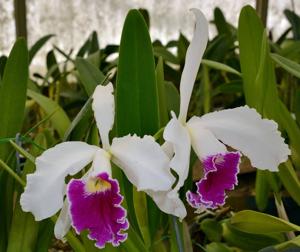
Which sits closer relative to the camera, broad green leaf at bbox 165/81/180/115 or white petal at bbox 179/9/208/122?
white petal at bbox 179/9/208/122

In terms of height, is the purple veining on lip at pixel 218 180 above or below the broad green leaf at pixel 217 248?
above

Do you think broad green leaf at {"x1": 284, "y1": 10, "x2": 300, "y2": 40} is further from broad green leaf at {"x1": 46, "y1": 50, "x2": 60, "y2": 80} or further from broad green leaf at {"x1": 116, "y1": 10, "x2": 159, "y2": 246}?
broad green leaf at {"x1": 116, "y1": 10, "x2": 159, "y2": 246}

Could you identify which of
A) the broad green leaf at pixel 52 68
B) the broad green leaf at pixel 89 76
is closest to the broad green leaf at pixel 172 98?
the broad green leaf at pixel 89 76

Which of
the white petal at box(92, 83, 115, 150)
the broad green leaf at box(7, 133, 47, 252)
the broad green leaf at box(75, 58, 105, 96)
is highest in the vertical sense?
the white petal at box(92, 83, 115, 150)

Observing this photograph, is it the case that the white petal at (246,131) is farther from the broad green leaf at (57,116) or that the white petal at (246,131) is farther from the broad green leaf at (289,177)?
the broad green leaf at (57,116)

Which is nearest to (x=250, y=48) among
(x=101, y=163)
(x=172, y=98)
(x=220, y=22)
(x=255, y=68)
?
(x=255, y=68)

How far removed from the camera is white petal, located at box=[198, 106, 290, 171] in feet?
1.93

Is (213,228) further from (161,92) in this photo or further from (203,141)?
(203,141)

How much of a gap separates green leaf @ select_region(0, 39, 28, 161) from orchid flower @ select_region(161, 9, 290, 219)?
0.28m

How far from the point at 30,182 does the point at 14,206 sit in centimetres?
25

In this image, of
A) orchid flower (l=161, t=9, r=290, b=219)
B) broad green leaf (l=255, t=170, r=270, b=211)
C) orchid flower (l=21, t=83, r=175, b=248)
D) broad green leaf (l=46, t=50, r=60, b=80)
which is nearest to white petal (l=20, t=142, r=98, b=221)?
orchid flower (l=21, t=83, r=175, b=248)

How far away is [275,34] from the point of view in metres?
3.18

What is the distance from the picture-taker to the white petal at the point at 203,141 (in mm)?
569

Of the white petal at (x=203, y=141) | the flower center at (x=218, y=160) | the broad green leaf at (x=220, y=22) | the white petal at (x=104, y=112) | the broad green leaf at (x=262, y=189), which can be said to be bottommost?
the broad green leaf at (x=262, y=189)
